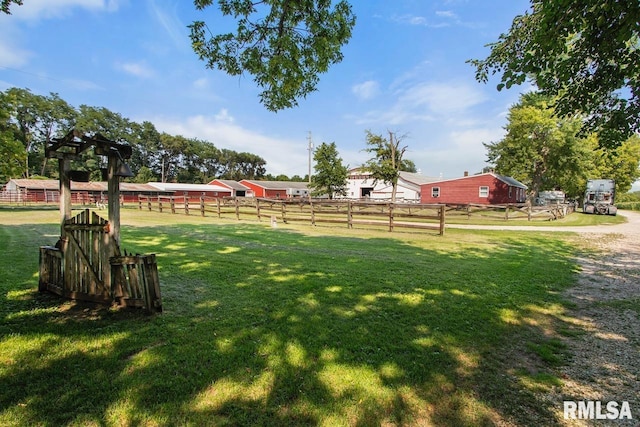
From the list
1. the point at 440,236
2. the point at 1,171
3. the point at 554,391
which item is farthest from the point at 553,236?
the point at 1,171

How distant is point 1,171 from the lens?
11.4m

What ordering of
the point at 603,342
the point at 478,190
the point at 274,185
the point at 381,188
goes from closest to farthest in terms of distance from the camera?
the point at 603,342, the point at 478,190, the point at 381,188, the point at 274,185

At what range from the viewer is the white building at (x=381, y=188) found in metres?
42.9

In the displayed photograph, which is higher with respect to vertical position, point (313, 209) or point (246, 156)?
point (246, 156)

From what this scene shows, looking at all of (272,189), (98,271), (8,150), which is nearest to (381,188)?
(272,189)

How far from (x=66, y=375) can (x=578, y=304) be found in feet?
22.3

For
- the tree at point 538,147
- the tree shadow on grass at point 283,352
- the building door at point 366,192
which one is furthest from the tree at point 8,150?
the building door at point 366,192

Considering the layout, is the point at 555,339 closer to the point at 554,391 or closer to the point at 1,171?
the point at 554,391

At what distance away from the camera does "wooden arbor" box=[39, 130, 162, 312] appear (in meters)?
4.17

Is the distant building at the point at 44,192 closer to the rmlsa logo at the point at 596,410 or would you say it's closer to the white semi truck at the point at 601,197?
the rmlsa logo at the point at 596,410

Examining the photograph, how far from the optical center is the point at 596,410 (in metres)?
2.61

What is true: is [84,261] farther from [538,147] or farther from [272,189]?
[272,189]

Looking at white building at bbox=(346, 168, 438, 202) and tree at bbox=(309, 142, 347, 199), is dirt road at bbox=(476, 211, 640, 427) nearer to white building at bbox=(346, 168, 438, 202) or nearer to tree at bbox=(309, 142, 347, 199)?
tree at bbox=(309, 142, 347, 199)

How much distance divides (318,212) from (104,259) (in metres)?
12.5
